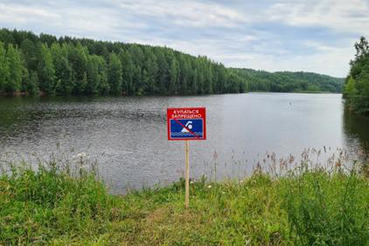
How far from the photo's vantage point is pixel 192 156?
17312 mm

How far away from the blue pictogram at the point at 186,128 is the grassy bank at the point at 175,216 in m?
1.48

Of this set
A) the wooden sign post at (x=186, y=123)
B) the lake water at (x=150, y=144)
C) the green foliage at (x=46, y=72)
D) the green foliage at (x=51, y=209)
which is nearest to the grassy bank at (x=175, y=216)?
the green foliage at (x=51, y=209)

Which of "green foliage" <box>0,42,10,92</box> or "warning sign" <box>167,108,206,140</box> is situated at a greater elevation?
"green foliage" <box>0,42,10,92</box>

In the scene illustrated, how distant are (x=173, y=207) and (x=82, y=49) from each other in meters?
82.2

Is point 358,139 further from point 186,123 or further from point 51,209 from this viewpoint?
point 51,209

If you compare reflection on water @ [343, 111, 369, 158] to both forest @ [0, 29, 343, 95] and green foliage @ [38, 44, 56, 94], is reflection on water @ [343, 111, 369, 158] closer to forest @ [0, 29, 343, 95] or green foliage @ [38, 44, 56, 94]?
forest @ [0, 29, 343, 95]

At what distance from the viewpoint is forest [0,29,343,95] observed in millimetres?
63094

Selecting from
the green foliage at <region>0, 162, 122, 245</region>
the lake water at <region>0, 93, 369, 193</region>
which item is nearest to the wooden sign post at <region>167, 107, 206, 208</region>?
the green foliage at <region>0, 162, 122, 245</region>

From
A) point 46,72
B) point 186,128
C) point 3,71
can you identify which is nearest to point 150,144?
point 186,128

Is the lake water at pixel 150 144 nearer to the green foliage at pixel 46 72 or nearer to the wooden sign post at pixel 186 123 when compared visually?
the wooden sign post at pixel 186 123

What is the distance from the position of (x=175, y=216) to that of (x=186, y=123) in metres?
1.80

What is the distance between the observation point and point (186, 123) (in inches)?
233

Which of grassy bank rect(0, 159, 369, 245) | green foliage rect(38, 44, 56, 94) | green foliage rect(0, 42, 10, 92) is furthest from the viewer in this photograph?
green foliage rect(38, 44, 56, 94)

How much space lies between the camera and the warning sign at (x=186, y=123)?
5.87 m
